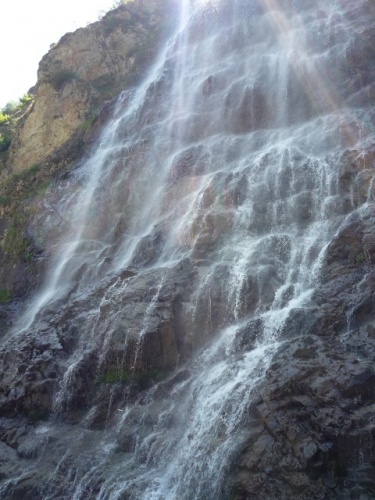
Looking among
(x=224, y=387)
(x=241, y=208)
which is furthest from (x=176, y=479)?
(x=241, y=208)

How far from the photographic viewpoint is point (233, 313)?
12.7 m

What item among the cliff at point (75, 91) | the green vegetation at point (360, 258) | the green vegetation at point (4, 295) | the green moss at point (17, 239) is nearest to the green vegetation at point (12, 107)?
the cliff at point (75, 91)

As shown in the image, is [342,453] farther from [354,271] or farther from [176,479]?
[354,271]

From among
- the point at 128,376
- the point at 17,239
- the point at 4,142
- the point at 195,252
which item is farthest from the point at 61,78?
the point at 128,376

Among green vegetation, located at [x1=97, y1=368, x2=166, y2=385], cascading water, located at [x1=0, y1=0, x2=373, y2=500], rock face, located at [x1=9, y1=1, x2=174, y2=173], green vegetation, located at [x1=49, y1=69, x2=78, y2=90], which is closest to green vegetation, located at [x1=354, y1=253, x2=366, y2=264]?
cascading water, located at [x1=0, y1=0, x2=373, y2=500]

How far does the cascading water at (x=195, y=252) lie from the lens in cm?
1056

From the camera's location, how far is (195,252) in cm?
1510

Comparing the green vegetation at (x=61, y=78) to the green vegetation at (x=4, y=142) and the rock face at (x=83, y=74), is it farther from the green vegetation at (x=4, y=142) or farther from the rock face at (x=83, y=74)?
the green vegetation at (x=4, y=142)

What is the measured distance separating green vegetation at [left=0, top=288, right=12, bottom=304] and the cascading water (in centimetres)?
265

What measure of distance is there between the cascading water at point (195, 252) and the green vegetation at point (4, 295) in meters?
2.65

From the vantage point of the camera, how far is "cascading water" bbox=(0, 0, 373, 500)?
1056 cm

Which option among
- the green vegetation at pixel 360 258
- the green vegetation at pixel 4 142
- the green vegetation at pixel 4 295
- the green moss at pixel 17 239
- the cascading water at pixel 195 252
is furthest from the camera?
the green vegetation at pixel 4 142

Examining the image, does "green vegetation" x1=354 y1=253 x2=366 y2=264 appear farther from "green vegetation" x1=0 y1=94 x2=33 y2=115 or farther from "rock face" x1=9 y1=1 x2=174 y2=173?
"green vegetation" x1=0 y1=94 x2=33 y2=115

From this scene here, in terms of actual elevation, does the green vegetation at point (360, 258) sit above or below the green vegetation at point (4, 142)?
below
